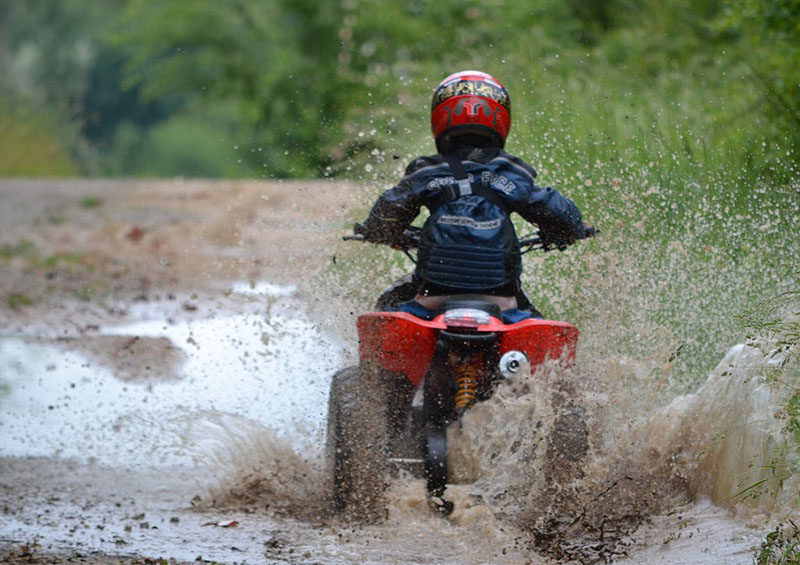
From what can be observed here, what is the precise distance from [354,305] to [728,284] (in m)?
2.15

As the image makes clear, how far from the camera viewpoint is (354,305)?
21.2 feet

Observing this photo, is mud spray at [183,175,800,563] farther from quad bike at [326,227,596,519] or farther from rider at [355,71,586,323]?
rider at [355,71,586,323]

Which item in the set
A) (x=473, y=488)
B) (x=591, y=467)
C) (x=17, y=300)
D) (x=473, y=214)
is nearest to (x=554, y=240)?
(x=473, y=214)

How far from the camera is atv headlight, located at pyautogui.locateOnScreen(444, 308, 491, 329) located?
478 cm

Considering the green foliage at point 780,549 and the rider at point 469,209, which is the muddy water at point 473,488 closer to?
the green foliage at point 780,549

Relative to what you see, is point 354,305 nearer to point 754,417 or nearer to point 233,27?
point 754,417

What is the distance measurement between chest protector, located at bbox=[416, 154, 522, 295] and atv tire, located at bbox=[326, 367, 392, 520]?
53cm

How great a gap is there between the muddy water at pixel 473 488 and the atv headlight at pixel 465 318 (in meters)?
0.32

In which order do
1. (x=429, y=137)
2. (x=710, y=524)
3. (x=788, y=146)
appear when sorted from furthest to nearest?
(x=429, y=137), (x=788, y=146), (x=710, y=524)

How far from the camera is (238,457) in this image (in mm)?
6148

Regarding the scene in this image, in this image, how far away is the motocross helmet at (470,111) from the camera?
5.49m

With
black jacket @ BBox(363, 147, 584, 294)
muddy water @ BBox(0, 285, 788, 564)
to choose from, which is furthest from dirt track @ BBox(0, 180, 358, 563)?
black jacket @ BBox(363, 147, 584, 294)

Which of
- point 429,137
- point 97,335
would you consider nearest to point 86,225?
point 97,335

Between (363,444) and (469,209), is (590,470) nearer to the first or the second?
(363,444)
